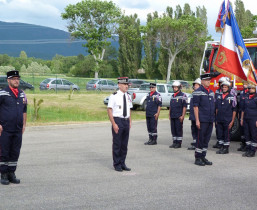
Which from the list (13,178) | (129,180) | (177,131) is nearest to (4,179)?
(13,178)

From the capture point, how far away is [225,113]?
9836 mm

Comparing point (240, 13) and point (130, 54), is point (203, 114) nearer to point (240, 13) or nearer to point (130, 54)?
point (240, 13)

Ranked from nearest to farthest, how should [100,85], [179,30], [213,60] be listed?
[213,60]
[100,85]
[179,30]

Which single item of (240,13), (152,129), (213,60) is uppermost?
(240,13)

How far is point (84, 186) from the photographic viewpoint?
650 centimetres

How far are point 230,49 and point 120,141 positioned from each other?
3913 mm

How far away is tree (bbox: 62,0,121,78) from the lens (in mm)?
53281

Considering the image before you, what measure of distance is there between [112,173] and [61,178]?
1.01m

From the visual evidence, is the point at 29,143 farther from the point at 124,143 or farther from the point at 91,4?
the point at 91,4

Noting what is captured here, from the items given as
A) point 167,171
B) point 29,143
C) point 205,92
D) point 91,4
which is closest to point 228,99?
point 205,92

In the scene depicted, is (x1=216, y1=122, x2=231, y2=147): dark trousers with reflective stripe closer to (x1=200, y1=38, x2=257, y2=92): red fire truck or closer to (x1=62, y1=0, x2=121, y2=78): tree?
(x1=200, y1=38, x2=257, y2=92): red fire truck

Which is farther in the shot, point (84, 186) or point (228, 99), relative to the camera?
point (228, 99)

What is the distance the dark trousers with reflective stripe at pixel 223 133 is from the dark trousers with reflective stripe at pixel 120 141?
3.32 meters

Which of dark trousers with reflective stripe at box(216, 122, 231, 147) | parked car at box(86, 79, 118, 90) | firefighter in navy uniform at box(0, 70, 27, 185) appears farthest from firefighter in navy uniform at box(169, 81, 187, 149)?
parked car at box(86, 79, 118, 90)
